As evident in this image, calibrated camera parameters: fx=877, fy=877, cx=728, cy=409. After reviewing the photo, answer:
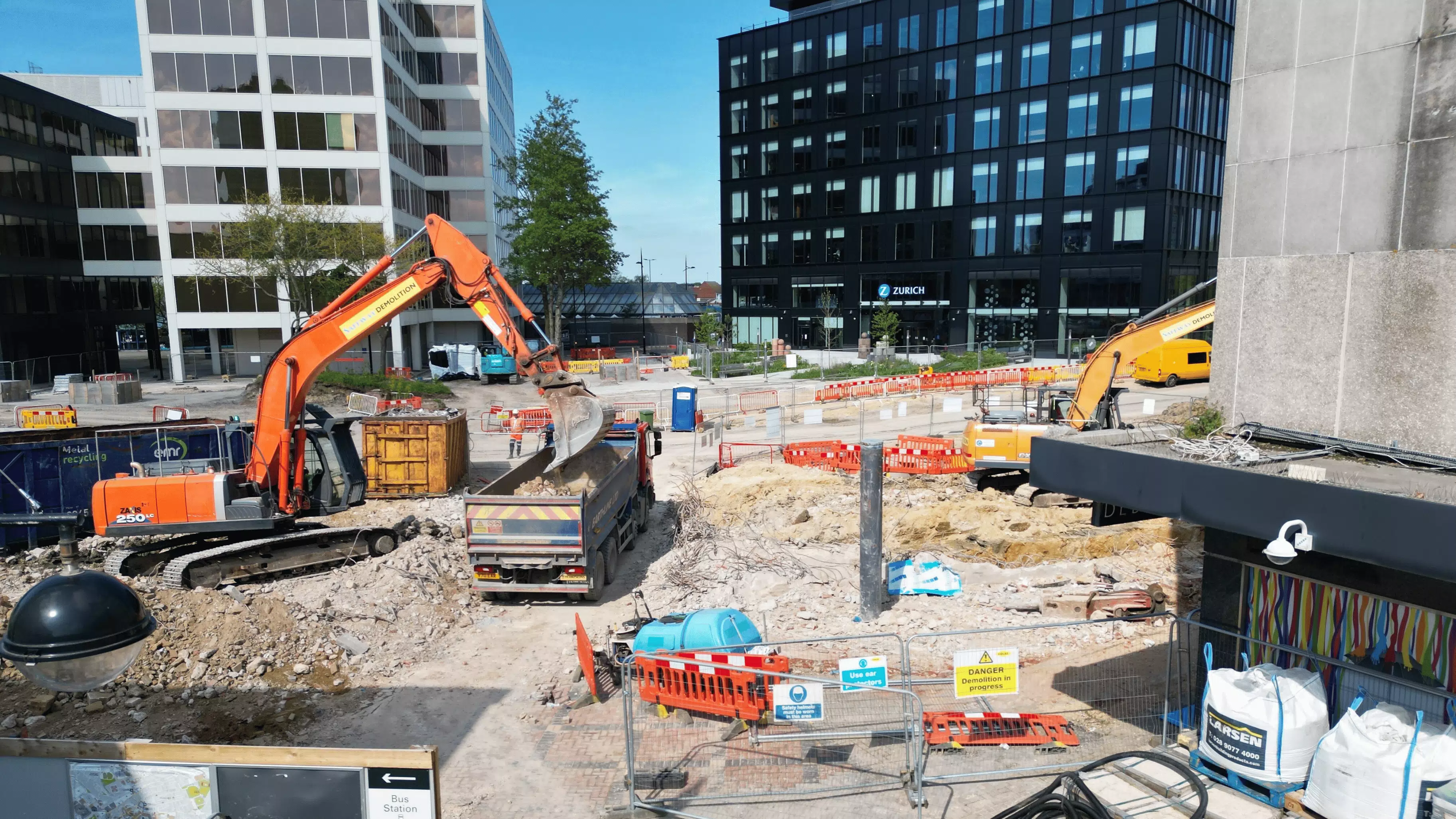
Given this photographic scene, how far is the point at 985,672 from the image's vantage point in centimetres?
829

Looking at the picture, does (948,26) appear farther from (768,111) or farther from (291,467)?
(291,467)

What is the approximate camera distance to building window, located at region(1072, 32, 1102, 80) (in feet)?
173

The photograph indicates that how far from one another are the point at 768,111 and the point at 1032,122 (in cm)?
2123

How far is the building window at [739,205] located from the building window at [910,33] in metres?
16.5

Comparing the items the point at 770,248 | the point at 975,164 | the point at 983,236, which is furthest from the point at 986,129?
the point at 770,248

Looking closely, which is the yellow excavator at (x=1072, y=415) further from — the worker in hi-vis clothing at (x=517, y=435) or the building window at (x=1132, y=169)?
the building window at (x=1132, y=169)

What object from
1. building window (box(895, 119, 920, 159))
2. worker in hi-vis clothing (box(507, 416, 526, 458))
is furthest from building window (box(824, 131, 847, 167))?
worker in hi-vis clothing (box(507, 416, 526, 458))

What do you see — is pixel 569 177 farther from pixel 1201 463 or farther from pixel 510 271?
pixel 1201 463

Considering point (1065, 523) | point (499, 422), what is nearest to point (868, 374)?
point (499, 422)

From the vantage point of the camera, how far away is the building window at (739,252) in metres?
→ 71.1

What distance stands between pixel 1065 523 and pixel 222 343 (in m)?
56.1

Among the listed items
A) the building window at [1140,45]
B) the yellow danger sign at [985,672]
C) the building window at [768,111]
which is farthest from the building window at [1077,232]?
the yellow danger sign at [985,672]

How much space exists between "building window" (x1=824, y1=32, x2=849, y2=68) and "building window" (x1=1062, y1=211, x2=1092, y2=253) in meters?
20.2

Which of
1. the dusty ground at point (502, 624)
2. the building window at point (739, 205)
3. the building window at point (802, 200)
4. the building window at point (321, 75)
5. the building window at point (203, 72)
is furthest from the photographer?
the building window at point (739, 205)
